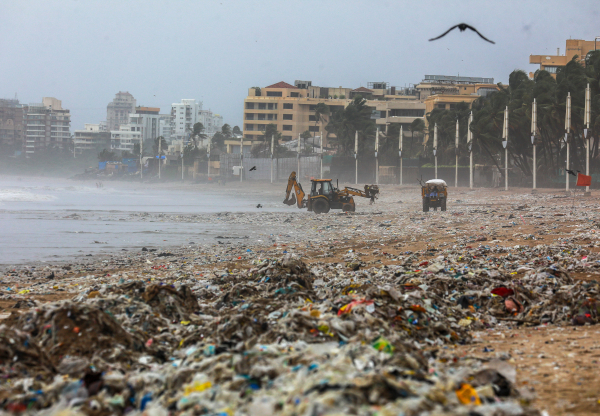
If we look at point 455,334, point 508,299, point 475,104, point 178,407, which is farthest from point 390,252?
point 475,104

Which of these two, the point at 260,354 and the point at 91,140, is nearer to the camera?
the point at 260,354

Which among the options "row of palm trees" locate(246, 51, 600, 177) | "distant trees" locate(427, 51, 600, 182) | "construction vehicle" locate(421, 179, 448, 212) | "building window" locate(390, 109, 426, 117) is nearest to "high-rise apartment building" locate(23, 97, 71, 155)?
"building window" locate(390, 109, 426, 117)

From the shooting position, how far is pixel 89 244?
16094 millimetres

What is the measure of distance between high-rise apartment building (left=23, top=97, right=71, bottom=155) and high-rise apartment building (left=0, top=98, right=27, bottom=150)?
11.1ft

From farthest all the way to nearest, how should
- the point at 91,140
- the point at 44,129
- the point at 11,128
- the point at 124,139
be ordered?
the point at 11,128
the point at 44,129
the point at 91,140
the point at 124,139

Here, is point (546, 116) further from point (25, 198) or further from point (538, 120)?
point (25, 198)

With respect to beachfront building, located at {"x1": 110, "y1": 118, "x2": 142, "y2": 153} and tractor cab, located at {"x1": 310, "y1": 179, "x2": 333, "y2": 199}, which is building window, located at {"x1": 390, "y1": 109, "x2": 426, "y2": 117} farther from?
beachfront building, located at {"x1": 110, "y1": 118, "x2": 142, "y2": 153}

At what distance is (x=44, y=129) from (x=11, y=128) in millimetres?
12335

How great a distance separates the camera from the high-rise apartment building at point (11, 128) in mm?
179625

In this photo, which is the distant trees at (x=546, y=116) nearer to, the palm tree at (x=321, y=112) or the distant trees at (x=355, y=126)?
the distant trees at (x=355, y=126)

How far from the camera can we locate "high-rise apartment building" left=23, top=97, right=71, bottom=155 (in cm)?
17525

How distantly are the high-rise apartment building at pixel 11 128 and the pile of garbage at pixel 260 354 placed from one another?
194 metres

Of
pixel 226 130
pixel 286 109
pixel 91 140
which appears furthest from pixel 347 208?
pixel 91 140

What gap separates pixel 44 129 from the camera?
586 feet
